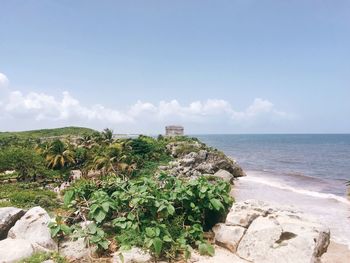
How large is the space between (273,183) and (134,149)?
68.5 feet

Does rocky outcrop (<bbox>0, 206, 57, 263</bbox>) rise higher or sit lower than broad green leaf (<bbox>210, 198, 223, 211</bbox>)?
lower

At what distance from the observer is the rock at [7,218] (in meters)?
9.95

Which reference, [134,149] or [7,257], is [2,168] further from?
[7,257]

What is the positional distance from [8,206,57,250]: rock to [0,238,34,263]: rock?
15.5 inches

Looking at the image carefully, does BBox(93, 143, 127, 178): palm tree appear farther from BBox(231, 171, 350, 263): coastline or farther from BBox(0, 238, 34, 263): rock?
BBox(0, 238, 34, 263): rock

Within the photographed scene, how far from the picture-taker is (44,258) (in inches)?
332

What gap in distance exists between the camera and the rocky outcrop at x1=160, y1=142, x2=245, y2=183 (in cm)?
4309

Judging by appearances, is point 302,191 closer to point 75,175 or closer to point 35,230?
point 75,175

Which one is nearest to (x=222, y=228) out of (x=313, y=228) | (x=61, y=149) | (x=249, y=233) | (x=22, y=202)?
(x=249, y=233)

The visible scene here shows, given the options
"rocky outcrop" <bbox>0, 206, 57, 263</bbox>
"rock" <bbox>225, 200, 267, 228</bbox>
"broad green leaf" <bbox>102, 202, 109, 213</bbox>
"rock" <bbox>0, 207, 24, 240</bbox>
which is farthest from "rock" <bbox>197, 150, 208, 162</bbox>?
"broad green leaf" <bbox>102, 202, 109, 213</bbox>

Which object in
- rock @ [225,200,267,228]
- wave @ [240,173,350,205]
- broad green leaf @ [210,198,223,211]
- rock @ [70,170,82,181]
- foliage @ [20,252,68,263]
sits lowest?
wave @ [240,173,350,205]

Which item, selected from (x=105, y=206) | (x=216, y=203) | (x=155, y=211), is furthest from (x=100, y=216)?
(x=216, y=203)

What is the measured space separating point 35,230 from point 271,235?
6.91m

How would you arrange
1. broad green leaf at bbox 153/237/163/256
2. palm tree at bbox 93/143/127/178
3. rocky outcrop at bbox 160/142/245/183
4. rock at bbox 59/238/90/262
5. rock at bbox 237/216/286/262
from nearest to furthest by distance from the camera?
broad green leaf at bbox 153/237/163/256 < rock at bbox 59/238/90/262 < rock at bbox 237/216/286/262 < palm tree at bbox 93/143/127/178 < rocky outcrop at bbox 160/142/245/183
